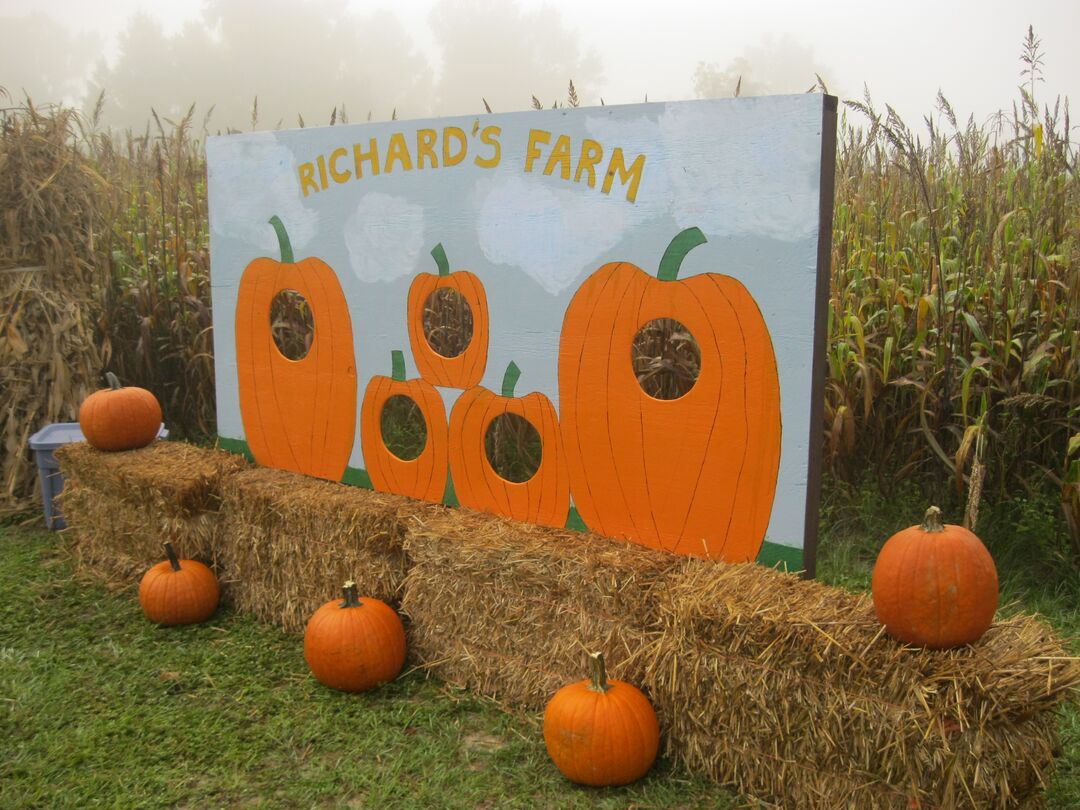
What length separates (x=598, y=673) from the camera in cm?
289

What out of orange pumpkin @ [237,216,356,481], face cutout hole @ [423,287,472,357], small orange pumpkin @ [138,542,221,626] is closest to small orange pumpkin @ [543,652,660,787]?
orange pumpkin @ [237,216,356,481]

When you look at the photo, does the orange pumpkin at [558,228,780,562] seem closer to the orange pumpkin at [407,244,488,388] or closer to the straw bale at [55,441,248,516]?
the orange pumpkin at [407,244,488,388]

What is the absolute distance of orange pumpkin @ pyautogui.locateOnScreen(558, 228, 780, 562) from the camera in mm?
3027

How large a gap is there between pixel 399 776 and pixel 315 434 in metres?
1.84

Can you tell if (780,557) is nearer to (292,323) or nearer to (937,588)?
(937,588)

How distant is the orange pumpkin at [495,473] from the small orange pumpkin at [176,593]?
4.24 ft

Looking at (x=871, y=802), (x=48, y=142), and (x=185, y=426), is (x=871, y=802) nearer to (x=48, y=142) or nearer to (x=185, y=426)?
(x=185, y=426)

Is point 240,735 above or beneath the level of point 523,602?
beneath

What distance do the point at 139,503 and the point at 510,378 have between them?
2.09m

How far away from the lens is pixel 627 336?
3.29 meters

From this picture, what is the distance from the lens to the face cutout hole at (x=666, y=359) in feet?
15.4

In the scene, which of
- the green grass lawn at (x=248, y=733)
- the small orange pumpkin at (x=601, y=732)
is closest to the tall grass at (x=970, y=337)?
the green grass lawn at (x=248, y=733)

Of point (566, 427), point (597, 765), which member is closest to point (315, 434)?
point (566, 427)

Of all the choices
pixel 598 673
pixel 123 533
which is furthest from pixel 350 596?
A: pixel 123 533
